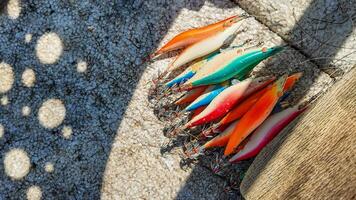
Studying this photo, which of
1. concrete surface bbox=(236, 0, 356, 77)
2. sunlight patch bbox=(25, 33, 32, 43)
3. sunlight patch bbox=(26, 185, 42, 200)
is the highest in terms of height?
concrete surface bbox=(236, 0, 356, 77)

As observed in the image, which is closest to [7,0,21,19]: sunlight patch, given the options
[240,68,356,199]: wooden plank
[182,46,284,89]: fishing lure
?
[182,46,284,89]: fishing lure

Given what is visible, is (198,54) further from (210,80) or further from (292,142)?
(292,142)

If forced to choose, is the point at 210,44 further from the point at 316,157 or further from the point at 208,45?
the point at 316,157

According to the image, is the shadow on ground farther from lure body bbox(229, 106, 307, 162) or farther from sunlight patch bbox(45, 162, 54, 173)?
lure body bbox(229, 106, 307, 162)

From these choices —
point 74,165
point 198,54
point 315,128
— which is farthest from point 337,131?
point 74,165

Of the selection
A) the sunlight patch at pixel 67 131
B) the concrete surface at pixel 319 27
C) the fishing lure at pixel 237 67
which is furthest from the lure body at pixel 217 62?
the sunlight patch at pixel 67 131

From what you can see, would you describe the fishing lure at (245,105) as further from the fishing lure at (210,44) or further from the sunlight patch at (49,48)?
the sunlight patch at (49,48)
